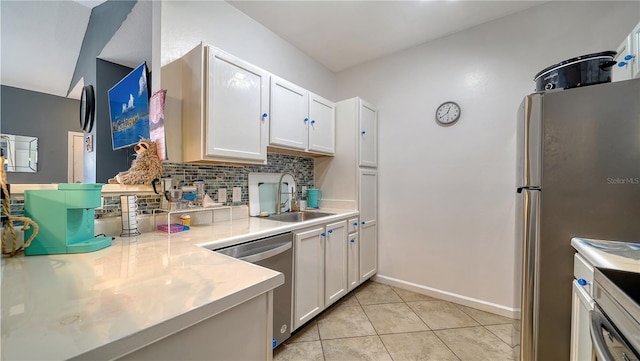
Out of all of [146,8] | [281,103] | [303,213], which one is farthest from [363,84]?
[146,8]

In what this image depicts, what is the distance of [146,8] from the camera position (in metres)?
1.66

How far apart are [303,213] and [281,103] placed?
1.12m

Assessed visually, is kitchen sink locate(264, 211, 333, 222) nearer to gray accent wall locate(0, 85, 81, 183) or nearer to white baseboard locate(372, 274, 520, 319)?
white baseboard locate(372, 274, 520, 319)

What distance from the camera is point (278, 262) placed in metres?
1.61

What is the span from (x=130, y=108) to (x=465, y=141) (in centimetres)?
286

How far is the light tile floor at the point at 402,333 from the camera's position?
5.47 feet

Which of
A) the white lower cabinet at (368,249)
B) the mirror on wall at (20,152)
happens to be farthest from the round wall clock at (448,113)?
the mirror on wall at (20,152)

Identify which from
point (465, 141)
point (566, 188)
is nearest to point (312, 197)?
point (465, 141)

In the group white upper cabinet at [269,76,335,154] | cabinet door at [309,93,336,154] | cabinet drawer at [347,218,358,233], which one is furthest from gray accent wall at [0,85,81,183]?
cabinet drawer at [347,218,358,233]

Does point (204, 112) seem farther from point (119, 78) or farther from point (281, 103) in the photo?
point (119, 78)

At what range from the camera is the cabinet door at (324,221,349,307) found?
2088 millimetres

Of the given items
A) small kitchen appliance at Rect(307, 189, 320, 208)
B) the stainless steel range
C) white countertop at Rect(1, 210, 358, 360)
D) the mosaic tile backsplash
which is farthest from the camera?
small kitchen appliance at Rect(307, 189, 320, 208)

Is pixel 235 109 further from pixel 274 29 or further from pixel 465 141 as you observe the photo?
pixel 465 141

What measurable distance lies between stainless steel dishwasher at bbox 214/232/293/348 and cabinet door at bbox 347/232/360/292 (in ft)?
2.74
